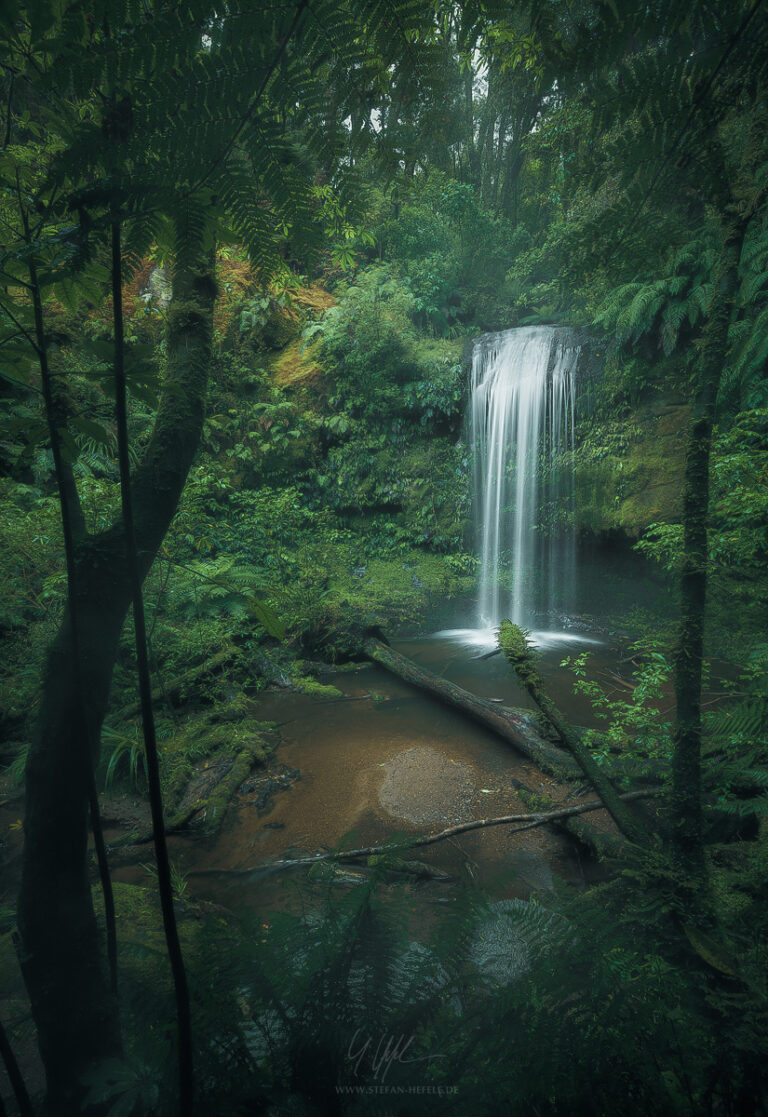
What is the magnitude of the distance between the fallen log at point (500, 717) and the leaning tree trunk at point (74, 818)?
3453mm

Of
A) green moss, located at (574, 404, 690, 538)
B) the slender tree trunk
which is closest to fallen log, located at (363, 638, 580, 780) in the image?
the slender tree trunk

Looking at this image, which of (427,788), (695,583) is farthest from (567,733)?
(427,788)

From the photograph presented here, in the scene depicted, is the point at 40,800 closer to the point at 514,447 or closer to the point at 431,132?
the point at 431,132

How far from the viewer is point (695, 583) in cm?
194

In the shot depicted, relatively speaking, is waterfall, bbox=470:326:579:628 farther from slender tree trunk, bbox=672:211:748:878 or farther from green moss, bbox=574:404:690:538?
slender tree trunk, bbox=672:211:748:878

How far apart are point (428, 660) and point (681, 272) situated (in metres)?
7.71

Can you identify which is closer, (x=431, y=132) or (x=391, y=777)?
(x=431, y=132)

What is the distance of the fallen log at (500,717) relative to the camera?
397 cm

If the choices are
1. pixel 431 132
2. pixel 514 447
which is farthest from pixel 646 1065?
pixel 514 447

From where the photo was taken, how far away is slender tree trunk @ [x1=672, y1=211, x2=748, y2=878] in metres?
1.86

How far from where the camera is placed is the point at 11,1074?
0.87 meters

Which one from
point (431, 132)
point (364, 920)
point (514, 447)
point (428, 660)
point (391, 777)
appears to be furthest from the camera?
point (514, 447)

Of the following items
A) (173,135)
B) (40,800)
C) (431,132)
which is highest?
(431,132)

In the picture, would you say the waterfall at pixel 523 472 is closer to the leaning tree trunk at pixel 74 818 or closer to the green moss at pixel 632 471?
the green moss at pixel 632 471
